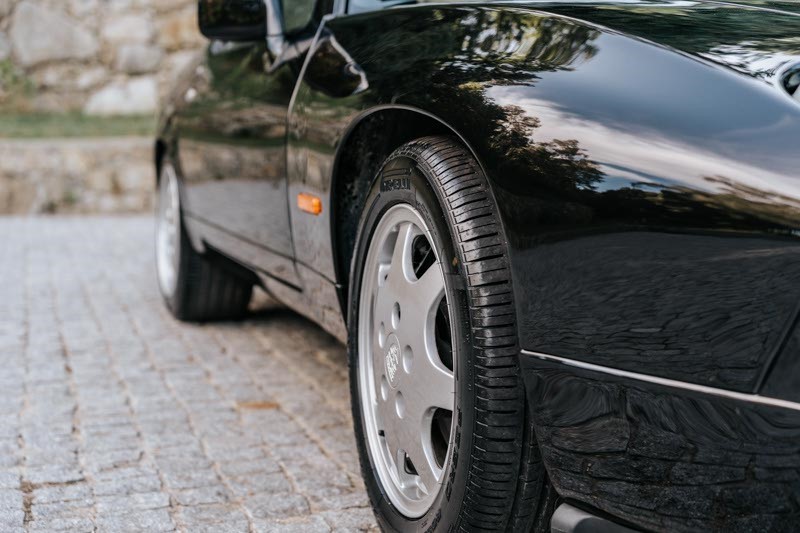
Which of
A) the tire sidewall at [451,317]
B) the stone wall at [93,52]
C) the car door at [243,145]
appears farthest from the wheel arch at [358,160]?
the stone wall at [93,52]

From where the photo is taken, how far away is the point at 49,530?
8.41 feet

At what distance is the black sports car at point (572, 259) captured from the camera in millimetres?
1560

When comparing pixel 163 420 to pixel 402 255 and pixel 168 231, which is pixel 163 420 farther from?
pixel 168 231

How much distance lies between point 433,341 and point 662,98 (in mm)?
757

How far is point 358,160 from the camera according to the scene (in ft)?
8.90

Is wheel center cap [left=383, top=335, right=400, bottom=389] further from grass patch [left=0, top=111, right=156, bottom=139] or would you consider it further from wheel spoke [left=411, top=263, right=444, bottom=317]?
grass patch [left=0, top=111, right=156, bottom=139]

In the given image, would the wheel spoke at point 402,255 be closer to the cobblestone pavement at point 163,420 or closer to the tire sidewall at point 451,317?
the tire sidewall at point 451,317

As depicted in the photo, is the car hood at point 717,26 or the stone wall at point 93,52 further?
the stone wall at point 93,52

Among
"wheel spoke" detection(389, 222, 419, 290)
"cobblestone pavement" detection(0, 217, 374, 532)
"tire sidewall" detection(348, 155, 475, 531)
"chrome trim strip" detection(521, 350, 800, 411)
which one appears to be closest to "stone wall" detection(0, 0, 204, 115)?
"cobblestone pavement" detection(0, 217, 374, 532)

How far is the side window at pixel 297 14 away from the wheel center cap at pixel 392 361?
1.28 metres

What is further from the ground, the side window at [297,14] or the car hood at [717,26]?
the car hood at [717,26]

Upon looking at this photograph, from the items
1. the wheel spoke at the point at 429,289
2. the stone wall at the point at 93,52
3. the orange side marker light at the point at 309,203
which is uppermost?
the wheel spoke at the point at 429,289

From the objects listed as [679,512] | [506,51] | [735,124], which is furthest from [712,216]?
[506,51]

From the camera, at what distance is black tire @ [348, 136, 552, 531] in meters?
1.90
